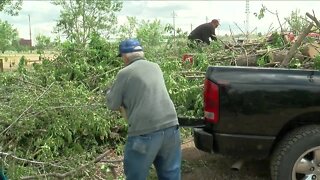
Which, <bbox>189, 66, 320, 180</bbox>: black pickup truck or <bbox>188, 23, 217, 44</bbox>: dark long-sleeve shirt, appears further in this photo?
<bbox>188, 23, 217, 44</bbox>: dark long-sleeve shirt

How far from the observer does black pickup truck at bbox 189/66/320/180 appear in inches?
167

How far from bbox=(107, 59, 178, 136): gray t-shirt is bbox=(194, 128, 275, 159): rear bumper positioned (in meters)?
0.76

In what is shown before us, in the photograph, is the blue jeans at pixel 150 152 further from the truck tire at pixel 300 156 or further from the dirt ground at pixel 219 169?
the dirt ground at pixel 219 169

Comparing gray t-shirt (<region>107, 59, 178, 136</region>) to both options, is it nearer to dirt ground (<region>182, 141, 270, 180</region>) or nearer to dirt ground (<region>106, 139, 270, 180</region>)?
dirt ground (<region>106, 139, 270, 180</region>)

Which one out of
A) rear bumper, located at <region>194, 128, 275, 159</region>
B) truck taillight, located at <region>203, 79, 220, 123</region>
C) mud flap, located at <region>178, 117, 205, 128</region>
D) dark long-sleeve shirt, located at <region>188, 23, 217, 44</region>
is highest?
dark long-sleeve shirt, located at <region>188, 23, 217, 44</region>

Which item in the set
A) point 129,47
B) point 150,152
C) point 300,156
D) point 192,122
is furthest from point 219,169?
point 129,47

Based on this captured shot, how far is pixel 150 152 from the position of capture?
3729mm

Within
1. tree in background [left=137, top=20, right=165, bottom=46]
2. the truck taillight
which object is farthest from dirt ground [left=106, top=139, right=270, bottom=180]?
tree in background [left=137, top=20, right=165, bottom=46]

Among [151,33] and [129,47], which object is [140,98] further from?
[151,33]

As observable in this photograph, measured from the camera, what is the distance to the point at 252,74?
4324 mm

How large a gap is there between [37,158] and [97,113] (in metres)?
0.98

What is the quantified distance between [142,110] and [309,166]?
1.69 metres

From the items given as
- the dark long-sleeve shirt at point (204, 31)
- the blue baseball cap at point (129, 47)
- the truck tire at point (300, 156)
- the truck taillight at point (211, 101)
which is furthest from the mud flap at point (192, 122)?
the dark long-sleeve shirt at point (204, 31)

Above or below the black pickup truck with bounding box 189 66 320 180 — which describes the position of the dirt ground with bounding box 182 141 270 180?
below
